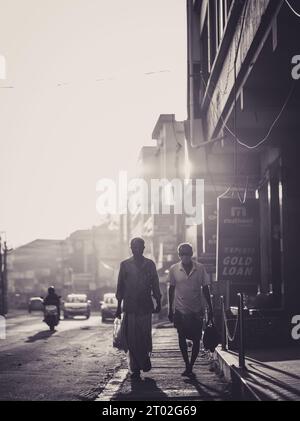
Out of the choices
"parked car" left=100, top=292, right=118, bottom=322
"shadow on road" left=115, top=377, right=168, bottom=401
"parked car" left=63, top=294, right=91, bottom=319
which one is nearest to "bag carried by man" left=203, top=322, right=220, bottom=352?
Answer: "shadow on road" left=115, top=377, right=168, bottom=401

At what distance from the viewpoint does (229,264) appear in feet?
39.5

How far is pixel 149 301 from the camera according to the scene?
10.0 meters

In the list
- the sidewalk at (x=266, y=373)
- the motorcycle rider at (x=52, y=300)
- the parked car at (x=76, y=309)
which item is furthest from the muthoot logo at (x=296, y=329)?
the parked car at (x=76, y=309)

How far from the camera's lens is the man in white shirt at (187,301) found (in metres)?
10.2

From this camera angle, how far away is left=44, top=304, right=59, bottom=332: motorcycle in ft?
91.4

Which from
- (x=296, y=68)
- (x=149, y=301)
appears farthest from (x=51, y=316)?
(x=296, y=68)

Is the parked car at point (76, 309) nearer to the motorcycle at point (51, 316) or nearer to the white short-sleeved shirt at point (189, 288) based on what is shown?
the motorcycle at point (51, 316)

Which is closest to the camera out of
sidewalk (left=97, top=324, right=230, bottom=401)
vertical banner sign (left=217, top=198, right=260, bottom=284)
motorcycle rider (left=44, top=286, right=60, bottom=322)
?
sidewalk (left=97, top=324, right=230, bottom=401)

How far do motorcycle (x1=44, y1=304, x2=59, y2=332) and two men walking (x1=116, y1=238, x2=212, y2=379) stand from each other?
1798 centimetres

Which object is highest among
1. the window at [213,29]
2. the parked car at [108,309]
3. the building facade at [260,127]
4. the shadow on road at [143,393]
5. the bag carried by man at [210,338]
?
the window at [213,29]

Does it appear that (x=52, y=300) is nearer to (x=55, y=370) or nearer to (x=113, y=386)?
(x=55, y=370)

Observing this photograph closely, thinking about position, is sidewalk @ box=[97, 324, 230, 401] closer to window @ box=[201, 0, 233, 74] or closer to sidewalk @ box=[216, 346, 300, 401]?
sidewalk @ box=[216, 346, 300, 401]

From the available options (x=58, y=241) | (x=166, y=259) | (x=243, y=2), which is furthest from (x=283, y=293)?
(x=58, y=241)

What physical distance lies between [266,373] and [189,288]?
6.90ft
